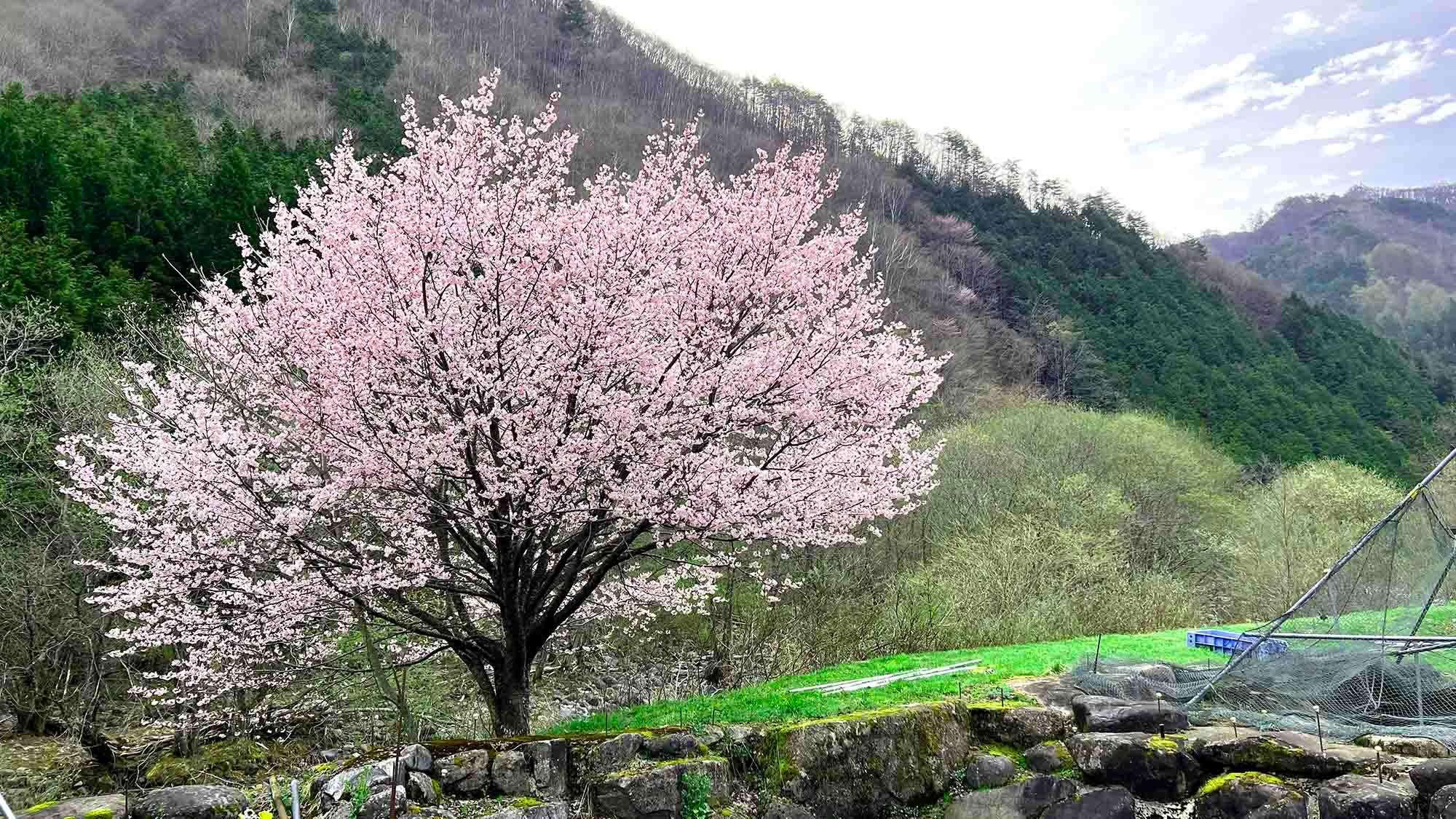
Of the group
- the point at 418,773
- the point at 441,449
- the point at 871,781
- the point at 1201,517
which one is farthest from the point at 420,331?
the point at 1201,517

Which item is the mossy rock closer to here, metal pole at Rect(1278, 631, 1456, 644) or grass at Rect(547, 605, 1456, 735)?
grass at Rect(547, 605, 1456, 735)

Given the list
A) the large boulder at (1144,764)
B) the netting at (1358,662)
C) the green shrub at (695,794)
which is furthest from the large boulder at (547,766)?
the netting at (1358,662)

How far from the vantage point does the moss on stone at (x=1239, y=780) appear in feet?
Answer: 22.2

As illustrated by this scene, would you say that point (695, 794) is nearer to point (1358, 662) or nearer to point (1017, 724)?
point (1017, 724)

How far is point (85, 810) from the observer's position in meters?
5.79

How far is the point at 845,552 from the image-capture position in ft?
66.7

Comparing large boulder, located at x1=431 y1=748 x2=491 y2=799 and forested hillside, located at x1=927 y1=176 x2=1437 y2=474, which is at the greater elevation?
forested hillside, located at x1=927 y1=176 x2=1437 y2=474

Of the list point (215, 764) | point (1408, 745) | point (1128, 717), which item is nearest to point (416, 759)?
point (215, 764)

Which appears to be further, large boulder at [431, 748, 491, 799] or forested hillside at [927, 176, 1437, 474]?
forested hillside at [927, 176, 1437, 474]

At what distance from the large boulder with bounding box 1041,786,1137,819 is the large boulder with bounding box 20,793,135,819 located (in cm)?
677

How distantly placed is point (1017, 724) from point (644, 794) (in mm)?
3449

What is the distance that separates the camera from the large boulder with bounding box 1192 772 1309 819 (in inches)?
258

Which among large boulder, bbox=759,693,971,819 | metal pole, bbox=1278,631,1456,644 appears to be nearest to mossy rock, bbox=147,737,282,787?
large boulder, bbox=759,693,971,819

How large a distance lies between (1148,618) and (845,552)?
6.40 m
